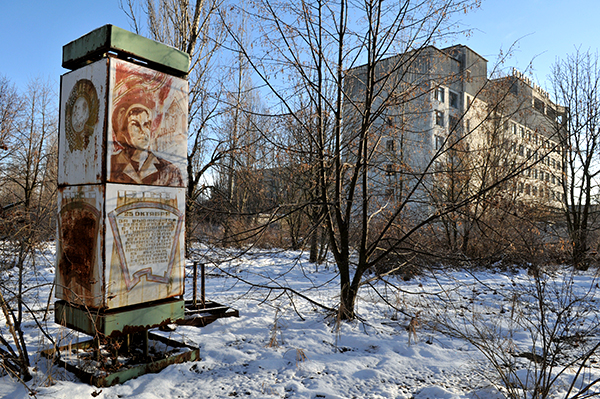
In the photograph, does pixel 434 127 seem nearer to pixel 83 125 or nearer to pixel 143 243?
pixel 143 243

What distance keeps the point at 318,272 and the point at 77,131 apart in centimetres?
788

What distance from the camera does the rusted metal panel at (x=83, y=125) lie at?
3039 millimetres

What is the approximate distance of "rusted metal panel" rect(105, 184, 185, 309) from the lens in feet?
10.0

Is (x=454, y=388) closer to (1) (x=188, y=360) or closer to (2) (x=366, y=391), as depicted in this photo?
(2) (x=366, y=391)

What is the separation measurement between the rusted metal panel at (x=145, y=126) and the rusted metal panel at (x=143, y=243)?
12 cm

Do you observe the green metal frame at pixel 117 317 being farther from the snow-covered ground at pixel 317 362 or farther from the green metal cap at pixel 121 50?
the green metal cap at pixel 121 50

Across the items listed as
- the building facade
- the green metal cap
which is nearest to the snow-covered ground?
the building facade

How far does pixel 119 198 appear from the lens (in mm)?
3088

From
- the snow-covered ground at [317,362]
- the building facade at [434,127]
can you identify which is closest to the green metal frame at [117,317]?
the snow-covered ground at [317,362]

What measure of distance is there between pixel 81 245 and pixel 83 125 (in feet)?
3.26

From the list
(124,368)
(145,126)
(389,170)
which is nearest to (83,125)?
(145,126)

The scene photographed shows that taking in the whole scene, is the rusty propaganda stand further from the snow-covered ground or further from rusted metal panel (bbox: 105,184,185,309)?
the snow-covered ground

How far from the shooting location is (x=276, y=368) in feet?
11.6

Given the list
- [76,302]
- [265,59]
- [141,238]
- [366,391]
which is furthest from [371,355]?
[265,59]
